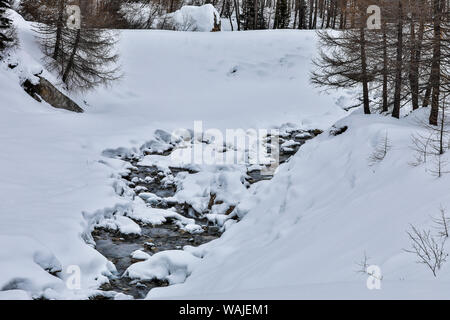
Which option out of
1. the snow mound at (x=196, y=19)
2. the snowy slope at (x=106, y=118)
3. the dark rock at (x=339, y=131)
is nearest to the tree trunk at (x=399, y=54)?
the dark rock at (x=339, y=131)

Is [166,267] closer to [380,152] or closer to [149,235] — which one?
[149,235]

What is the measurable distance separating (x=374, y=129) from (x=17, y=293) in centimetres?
939

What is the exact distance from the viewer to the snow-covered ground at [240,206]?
5.91 m

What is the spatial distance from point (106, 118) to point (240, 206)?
10.9 m

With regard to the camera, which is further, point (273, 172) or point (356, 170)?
point (273, 172)

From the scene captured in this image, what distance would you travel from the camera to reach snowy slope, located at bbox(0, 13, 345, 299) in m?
8.06

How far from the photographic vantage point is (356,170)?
9.95 metres

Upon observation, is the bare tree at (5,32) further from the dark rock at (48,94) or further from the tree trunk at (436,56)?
the tree trunk at (436,56)

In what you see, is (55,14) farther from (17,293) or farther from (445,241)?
(445,241)

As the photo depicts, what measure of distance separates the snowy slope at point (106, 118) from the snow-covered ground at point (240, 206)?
5cm

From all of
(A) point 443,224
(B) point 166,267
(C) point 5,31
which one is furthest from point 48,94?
(A) point 443,224

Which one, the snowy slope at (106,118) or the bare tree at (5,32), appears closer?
the snowy slope at (106,118)

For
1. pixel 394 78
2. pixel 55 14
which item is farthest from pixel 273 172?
pixel 55 14

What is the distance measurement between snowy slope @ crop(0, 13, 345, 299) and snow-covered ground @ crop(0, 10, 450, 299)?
0.05 meters
